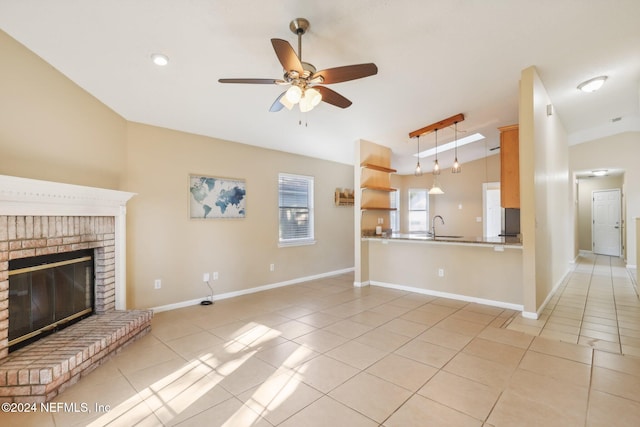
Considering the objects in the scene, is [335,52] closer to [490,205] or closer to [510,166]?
[510,166]

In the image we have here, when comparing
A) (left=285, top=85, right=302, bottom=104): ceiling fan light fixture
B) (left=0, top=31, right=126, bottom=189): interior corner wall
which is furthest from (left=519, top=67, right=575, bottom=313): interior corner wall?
(left=0, top=31, right=126, bottom=189): interior corner wall

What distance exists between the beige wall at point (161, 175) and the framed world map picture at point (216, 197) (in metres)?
0.10

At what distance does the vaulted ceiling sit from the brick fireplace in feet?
3.89

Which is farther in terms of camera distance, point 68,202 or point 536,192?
point 536,192

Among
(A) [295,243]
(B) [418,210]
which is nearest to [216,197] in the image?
(A) [295,243]

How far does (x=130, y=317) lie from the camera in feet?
9.97

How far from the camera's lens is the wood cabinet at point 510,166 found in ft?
13.9

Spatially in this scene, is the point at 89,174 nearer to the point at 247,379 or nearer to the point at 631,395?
the point at 247,379

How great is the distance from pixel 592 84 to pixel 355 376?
4.80 meters

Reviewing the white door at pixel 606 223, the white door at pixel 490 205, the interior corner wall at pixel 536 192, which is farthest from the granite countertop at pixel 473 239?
the white door at pixel 606 223

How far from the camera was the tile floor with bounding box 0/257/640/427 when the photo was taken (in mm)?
1878

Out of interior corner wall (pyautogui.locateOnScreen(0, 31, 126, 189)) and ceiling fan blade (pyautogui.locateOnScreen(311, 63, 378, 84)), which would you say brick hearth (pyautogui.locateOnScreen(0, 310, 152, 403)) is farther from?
ceiling fan blade (pyautogui.locateOnScreen(311, 63, 378, 84))

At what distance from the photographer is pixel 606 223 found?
861 cm

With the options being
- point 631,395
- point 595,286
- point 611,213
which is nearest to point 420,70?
point 631,395
